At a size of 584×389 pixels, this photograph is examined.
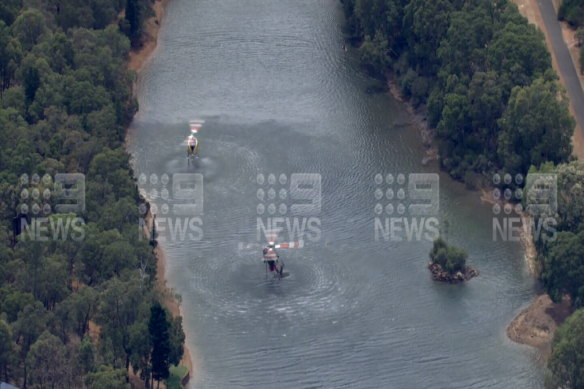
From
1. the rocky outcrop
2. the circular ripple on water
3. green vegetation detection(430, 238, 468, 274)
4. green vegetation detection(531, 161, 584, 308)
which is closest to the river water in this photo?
the circular ripple on water

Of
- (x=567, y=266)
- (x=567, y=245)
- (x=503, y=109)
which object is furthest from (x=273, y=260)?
(x=503, y=109)

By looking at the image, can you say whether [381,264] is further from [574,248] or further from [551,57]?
[551,57]

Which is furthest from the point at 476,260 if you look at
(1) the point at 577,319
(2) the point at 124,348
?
(2) the point at 124,348

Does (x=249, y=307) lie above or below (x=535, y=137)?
below

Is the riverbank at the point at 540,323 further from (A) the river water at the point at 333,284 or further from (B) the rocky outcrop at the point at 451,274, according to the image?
(B) the rocky outcrop at the point at 451,274

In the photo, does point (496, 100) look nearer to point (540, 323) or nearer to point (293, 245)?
point (293, 245)

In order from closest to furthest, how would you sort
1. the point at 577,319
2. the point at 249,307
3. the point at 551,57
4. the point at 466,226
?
the point at 577,319
the point at 249,307
the point at 466,226
the point at 551,57
